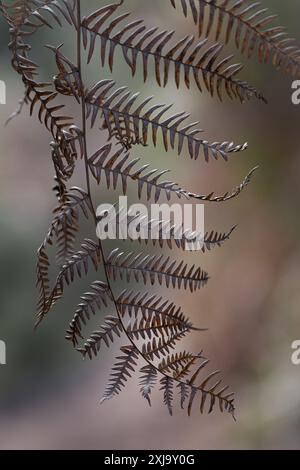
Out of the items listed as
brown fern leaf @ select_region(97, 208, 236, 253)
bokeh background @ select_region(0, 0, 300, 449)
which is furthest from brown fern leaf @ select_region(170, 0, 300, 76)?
bokeh background @ select_region(0, 0, 300, 449)

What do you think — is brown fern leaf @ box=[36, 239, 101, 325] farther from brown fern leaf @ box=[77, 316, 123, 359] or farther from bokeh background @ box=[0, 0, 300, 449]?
bokeh background @ box=[0, 0, 300, 449]

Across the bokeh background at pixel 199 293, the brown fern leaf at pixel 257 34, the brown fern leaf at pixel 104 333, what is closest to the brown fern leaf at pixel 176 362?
the brown fern leaf at pixel 104 333

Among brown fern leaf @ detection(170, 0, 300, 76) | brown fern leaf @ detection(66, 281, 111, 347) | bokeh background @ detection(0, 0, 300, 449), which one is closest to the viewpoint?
brown fern leaf @ detection(170, 0, 300, 76)

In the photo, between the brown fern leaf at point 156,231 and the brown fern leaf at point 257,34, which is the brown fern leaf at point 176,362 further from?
the brown fern leaf at point 257,34

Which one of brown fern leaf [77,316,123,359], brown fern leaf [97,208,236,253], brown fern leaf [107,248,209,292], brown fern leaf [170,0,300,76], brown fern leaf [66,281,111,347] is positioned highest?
brown fern leaf [170,0,300,76]

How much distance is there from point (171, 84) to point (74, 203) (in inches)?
52.8

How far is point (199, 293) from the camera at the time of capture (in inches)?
88.1

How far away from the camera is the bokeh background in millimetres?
1925

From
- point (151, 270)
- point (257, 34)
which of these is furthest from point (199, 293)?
point (257, 34)

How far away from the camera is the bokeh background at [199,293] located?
6.31 ft

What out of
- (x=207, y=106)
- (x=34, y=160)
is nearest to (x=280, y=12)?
(x=207, y=106)

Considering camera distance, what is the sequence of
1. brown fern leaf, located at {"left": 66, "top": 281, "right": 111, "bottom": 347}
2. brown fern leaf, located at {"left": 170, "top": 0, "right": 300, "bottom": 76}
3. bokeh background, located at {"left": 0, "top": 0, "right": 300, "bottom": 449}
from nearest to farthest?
brown fern leaf, located at {"left": 170, "top": 0, "right": 300, "bottom": 76} < brown fern leaf, located at {"left": 66, "top": 281, "right": 111, "bottom": 347} < bokeh background, located at {"left": 0, "top": 0, "right": 300, "bottom": 449}

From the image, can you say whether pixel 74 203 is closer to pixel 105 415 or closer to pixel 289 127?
pixel 289 127

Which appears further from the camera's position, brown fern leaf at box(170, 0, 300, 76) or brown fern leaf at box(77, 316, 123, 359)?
brown fern leaf at box(77, 316, 123, 359)
